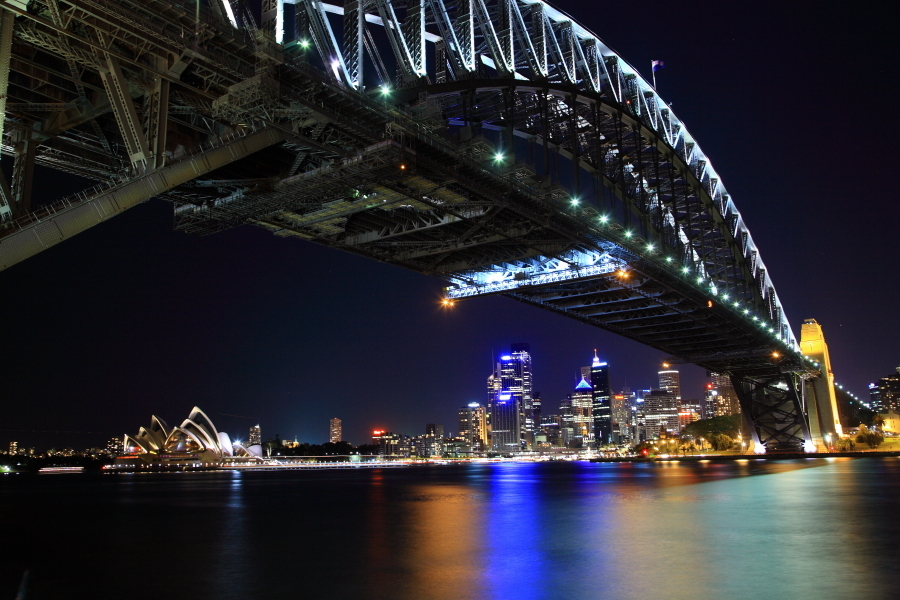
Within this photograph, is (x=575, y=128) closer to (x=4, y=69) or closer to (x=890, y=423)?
(x=4, y=69)

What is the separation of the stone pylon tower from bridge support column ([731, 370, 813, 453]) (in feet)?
10.9

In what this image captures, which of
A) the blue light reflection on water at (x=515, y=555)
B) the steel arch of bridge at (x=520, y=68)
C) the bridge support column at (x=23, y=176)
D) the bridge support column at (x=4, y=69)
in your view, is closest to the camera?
the blue light reflection on water at (x=515, y=555)

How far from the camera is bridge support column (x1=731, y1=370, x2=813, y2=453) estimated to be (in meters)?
81.3

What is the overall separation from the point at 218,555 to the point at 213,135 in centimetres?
1444

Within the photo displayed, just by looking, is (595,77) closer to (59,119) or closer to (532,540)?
(59,119)

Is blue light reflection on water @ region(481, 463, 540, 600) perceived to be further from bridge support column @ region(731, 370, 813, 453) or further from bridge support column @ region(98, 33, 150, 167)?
bridge support column @ region(731, 370, 813, 453)

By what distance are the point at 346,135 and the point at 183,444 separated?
120m

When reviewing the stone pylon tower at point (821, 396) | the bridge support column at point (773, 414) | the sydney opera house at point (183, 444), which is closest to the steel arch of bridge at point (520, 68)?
the bridge support column at point (773, 414)

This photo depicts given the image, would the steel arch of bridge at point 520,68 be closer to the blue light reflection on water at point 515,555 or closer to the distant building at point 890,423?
the blue light reflection on water at point 515,555

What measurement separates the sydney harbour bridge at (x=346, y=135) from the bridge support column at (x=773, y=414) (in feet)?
111

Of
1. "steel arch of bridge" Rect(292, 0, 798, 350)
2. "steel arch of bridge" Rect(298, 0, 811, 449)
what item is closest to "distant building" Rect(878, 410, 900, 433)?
"steel arch of bridge" Rect(298, 0, 811, 449)

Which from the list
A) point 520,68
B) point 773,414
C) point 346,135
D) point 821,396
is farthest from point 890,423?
point 346,135

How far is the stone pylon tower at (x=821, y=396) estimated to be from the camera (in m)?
88.7

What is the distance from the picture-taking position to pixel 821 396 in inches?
3558
